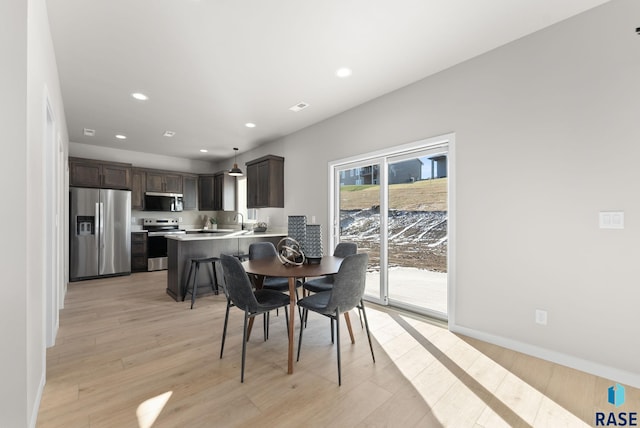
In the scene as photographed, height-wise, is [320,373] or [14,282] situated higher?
[14,282]

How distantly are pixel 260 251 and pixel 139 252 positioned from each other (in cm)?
438

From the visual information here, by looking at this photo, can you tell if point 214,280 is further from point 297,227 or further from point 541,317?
point 541,317

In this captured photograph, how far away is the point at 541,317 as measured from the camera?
7.80 feet

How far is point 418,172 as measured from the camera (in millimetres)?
3428

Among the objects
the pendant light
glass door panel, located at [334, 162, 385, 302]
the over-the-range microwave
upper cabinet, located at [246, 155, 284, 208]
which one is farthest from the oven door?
glass door panel, located at [334, 162, 385, 302]

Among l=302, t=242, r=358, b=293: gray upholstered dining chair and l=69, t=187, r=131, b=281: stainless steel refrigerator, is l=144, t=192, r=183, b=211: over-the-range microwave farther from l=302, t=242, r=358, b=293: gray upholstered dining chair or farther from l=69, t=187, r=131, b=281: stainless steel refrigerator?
l=302, t=242, r=358, b=293: gray upholstered dining chair

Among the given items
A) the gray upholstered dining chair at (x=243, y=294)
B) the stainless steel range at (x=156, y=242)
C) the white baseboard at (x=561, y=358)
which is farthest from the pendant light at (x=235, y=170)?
the white baseboard at (x=561, y=358)

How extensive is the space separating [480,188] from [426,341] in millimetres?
1583

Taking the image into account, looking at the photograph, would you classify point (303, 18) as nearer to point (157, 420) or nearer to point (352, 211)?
point (352, 211)

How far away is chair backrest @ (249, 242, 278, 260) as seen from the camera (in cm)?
312

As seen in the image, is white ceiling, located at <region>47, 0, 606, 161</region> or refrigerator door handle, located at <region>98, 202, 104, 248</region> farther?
refrigerator door handle, located at <region>98, 202, 104, 248</region>

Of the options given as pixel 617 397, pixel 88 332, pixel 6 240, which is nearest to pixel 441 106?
pixel 617 397

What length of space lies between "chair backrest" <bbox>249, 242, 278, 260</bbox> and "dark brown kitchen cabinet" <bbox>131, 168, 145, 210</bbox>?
460cm

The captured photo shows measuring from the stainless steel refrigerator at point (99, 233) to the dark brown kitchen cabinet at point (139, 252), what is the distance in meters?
0.27
